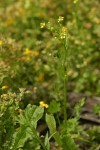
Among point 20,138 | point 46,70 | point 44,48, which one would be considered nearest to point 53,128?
point 20,138

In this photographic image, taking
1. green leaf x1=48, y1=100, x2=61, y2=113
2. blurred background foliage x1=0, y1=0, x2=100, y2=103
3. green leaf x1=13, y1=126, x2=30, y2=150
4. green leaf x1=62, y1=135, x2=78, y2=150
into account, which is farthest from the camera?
blurred background foliage x1=0, y1=0, x2=100, y2=103

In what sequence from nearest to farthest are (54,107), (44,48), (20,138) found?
1. (20,138)
2. (54,107)
3. (44,48)

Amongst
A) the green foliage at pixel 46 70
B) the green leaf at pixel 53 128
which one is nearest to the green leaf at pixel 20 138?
the green foliage at pixel 46 70

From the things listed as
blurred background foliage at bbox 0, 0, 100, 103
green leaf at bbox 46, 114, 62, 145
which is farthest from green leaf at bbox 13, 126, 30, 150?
blurred background foliage at bbox 0, 0, 100, 103

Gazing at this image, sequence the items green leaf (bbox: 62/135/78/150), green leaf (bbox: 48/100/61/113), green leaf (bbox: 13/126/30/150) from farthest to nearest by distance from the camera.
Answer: green leaf (bbox: 48/100/61/113) < green leaf (bbox: 62/135/78/150) < green leaf (bbox: 13/126/30/150)

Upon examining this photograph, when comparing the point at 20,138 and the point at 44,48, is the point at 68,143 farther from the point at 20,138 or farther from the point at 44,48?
the point at 44,48

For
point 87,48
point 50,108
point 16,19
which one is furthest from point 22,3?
point 50,108

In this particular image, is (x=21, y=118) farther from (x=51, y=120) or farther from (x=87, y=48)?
(x=87, y=48)

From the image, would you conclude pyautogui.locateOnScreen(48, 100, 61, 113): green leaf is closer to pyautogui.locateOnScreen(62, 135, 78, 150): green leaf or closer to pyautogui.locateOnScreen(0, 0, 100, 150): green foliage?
pyautogui.locateOnScreen(0, 0, 100, 150): green foliage
